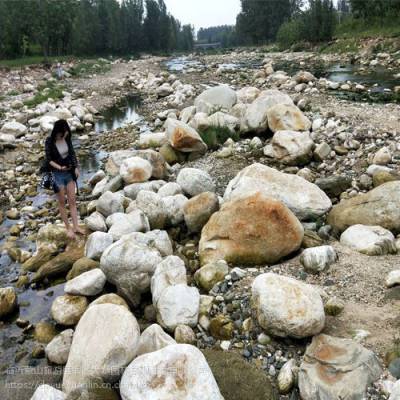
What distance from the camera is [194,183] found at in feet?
26.3

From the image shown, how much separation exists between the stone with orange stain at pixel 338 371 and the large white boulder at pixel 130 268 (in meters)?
2.35

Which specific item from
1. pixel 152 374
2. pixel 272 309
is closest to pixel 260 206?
pixel 272 309

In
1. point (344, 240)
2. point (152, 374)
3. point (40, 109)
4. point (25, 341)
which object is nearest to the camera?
point (152, 374)

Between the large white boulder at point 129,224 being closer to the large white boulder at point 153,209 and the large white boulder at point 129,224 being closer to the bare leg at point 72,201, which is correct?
the large white boulder at point 153,209

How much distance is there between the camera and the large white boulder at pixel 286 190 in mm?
6758

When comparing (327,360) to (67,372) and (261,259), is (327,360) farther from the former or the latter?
(67,372)

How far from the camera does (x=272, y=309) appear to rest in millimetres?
4359

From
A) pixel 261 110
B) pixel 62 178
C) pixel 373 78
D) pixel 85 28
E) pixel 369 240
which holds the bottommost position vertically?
pixel 369 240

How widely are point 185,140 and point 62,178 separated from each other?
4020 mm

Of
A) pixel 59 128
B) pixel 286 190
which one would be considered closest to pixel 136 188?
pixel 59 128

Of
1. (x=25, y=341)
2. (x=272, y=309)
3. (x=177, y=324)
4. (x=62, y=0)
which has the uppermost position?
(x=62, y=0)

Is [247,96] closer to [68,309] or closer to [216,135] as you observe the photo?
[216,135]

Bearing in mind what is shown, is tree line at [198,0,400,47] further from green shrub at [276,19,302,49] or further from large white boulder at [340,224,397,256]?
large white boulder at [340,224,397,256]

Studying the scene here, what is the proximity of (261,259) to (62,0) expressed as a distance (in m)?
72.3
